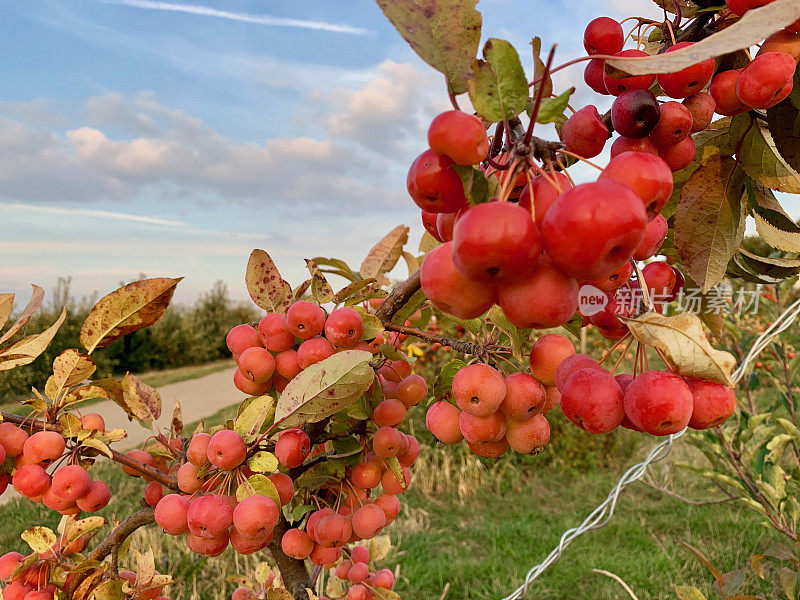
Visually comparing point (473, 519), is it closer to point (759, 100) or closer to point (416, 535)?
point (416, 535)

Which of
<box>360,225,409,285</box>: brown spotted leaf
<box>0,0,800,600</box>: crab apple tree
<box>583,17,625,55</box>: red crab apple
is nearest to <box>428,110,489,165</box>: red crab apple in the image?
<box>0,0,800,600</box>: crab apple tree

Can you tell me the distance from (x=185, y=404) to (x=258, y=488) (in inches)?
255

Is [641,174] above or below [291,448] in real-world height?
above

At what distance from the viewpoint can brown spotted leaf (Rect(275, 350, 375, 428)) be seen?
0.64 meters

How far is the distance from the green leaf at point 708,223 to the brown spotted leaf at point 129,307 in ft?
2.25

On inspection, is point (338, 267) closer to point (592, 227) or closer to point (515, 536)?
point (592, 227)

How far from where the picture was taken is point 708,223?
28.2 inches

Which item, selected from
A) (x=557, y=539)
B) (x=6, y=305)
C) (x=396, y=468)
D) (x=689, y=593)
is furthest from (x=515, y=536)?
(x=6, y=305)

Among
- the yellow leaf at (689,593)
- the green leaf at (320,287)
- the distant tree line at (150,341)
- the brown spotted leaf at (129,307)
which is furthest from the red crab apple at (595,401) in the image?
the distant tree line at (150,341)

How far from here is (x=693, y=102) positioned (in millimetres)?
603

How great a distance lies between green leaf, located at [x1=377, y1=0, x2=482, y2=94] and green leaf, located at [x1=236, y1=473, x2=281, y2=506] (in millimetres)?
522

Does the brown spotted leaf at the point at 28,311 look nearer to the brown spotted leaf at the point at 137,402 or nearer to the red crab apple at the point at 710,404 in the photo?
the brown spotted leaf at the point at 137,402

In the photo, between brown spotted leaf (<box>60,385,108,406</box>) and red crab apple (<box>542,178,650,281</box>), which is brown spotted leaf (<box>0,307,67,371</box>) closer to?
brown spotted leaf (<box>60,385,108,406</box>)

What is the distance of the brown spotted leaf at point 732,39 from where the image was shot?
375 millimetres
